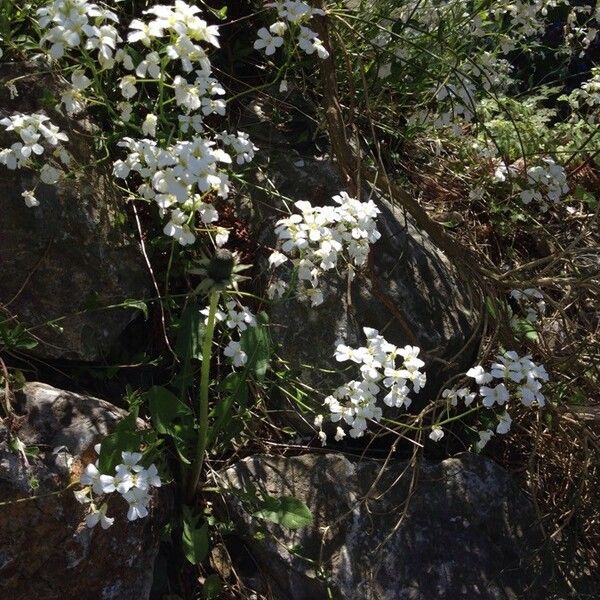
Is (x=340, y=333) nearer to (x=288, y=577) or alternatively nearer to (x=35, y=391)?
(x=288, y=577)

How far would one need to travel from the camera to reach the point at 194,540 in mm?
2256

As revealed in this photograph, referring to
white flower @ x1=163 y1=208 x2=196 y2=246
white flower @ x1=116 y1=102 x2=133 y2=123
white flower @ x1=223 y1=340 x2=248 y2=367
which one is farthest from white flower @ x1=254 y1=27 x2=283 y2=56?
white flower @ x1=223 y1=340 x2=248 y2=367

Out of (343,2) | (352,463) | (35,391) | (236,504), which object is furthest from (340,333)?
(343,2)

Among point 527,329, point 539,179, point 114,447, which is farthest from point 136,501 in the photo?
point 539,179

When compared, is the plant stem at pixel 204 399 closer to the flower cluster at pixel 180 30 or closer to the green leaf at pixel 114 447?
the green leaf at pixel 114 447

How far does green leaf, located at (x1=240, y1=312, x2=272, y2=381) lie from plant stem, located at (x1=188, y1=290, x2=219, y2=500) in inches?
6.1

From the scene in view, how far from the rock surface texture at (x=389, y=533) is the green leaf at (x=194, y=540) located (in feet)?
0.54

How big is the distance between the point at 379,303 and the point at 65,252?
3.26 feet

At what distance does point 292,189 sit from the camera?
3029mm

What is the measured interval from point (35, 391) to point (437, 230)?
139cm

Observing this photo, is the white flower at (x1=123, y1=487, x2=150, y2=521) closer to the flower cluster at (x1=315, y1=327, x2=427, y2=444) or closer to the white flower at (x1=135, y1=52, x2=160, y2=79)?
the flower cluster at (x1=315, y1=327, x2=427, y2=444)

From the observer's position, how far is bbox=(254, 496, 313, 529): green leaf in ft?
7.66

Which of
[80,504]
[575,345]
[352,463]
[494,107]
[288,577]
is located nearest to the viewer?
[80,504]

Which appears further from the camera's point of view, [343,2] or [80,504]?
[343,2]
